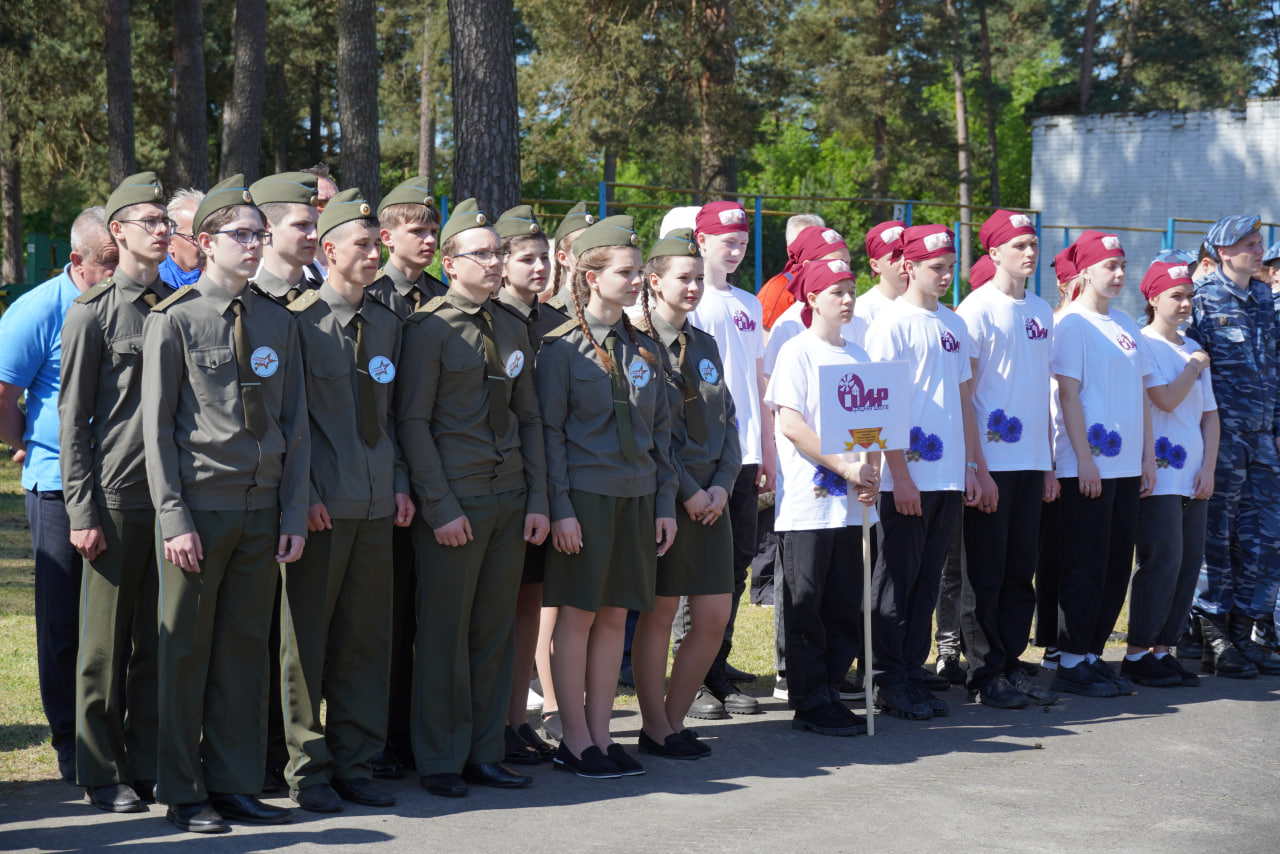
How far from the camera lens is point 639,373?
5.26 m

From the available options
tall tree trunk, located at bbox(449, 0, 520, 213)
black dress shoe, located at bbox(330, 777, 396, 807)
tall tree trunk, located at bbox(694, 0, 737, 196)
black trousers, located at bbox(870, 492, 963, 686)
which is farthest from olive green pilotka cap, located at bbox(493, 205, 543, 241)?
tall tree trunk, located at bbox(694, 0, 737, 196)

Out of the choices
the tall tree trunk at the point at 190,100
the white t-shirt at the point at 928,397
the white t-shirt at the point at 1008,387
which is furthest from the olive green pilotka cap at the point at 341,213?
the tall tree trunk at the point at 190,100

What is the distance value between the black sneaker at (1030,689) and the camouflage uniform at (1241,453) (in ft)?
4.47

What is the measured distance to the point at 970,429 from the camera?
6406mm

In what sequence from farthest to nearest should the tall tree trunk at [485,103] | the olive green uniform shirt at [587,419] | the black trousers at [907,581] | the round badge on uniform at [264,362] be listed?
1. the tall tree trunk at [485,103]
2. the black trousers at [907,581]
3. the olive green uniform shirt at [587,419]
4. the round badge on uniform at [264,362]

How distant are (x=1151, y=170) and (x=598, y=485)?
87.0 feet

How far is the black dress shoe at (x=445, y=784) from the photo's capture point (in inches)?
194

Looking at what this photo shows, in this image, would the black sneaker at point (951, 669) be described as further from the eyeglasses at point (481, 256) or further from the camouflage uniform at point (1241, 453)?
the eyeglasses at point (481, 256)

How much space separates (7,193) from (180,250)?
30944mm

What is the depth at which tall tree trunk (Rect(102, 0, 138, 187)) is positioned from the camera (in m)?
20.0

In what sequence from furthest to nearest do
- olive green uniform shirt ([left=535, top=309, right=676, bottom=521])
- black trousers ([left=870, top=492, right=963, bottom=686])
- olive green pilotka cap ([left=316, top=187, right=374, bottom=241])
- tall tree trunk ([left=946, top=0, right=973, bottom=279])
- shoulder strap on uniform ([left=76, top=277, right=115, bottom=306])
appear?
tall tree trunk ([left=946, top=0, right=973, bottom=279]), black trousers ([left=870, top=492, right=963, bottom=686]), olive green uniform shirt ([left=535, top=309, right=676, bottom=521]), olive green pilotka cap ([left=316, top=187, right=374, bottom=241]), shoulder strap on uniform ([left=76, top=277, right=115, bottom=306])

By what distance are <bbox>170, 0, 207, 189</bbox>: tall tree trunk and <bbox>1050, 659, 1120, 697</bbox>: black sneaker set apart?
14.7 metres

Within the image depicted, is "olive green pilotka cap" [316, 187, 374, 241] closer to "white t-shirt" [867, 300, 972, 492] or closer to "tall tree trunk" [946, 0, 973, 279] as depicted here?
"white t-shirt" [867, 300, 972, 492]

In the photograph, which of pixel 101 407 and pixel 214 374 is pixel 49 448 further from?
pixel 214 374
